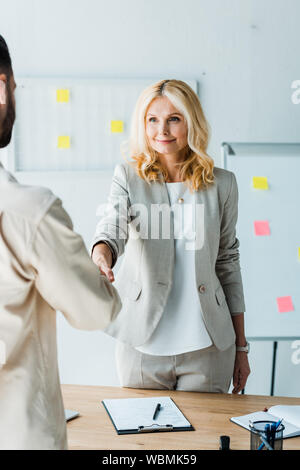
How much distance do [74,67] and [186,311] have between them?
5.91ft

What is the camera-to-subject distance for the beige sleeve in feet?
2.67

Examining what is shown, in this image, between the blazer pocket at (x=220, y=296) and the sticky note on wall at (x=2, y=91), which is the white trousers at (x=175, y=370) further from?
the sticky note on wall at (x=2, y=91)

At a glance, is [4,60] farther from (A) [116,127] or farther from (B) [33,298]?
(A) [116,127]

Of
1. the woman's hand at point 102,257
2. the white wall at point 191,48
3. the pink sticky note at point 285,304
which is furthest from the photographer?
the white wall at point 191,48

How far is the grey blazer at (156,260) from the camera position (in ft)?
5.71

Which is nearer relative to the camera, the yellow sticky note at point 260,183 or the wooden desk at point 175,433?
the wooden desk at point 175,433

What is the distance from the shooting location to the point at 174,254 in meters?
1.80

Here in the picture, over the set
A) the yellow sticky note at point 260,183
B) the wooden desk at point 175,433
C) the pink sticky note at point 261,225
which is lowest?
the wooden desk at point 175,433

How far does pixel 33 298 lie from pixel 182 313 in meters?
0.98

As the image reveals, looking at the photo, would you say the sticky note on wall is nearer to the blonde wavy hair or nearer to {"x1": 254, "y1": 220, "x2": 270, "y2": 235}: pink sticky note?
the blonde wavy hair

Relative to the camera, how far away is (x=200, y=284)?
1.76 meters

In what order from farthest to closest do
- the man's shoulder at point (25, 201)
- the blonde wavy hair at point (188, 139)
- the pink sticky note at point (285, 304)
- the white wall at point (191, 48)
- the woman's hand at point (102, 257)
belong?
the white wall at point (191, 48), the pink sticky note at point (285, 304), the blonde wavy hair at point (188, 139), the woman's hand at point (102, 257), the man's shoulder at point (25, 201)

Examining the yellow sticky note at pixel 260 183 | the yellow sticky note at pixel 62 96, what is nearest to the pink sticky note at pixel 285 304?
the yellow sticky note at pixel 260 183

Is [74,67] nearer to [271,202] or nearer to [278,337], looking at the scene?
[271,202]
